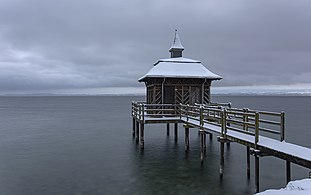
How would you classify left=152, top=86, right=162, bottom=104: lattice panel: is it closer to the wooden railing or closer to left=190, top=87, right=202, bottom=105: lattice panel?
the wooden railing

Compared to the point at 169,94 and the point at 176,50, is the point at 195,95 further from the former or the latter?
the point at 176,50

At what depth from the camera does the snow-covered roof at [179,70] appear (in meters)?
23.8

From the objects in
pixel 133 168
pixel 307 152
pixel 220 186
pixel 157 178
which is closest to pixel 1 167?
pixel 133 168

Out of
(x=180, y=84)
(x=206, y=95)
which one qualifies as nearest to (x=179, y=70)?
(x=180, y=84)

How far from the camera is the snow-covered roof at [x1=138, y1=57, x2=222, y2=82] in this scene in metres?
23.8

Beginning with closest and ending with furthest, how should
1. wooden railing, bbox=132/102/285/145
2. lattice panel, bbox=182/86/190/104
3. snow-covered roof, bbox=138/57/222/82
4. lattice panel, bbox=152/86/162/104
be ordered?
1. wooden railing, bbox=132/102/285/145
2. snow-covered roof, bbox=138/57/222/82
3. lattice panel, bbox=152/86/162/104
4. lattice panel, bbox=182/86/190/104

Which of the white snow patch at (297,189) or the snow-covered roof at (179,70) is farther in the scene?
the snow-covered roof at (179,70)

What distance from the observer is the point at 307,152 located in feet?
34.6

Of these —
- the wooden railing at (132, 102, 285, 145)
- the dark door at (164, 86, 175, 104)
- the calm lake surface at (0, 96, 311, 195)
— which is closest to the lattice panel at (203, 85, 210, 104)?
the wooden railing at (132, 102, 285, 145)

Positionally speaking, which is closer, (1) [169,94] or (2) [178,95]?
(2) [178,95]

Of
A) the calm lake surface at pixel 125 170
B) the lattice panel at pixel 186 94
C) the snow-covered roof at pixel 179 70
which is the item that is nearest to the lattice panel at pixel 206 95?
the snow-covered roof at pixel 179 70

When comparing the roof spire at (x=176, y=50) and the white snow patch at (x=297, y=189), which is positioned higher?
the roof spire at (x=176, y=50)

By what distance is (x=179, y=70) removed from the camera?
81.8ft

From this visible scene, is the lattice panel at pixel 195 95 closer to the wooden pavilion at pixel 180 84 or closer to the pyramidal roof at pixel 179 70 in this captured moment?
the wooden pavilion at pixel 180 84
